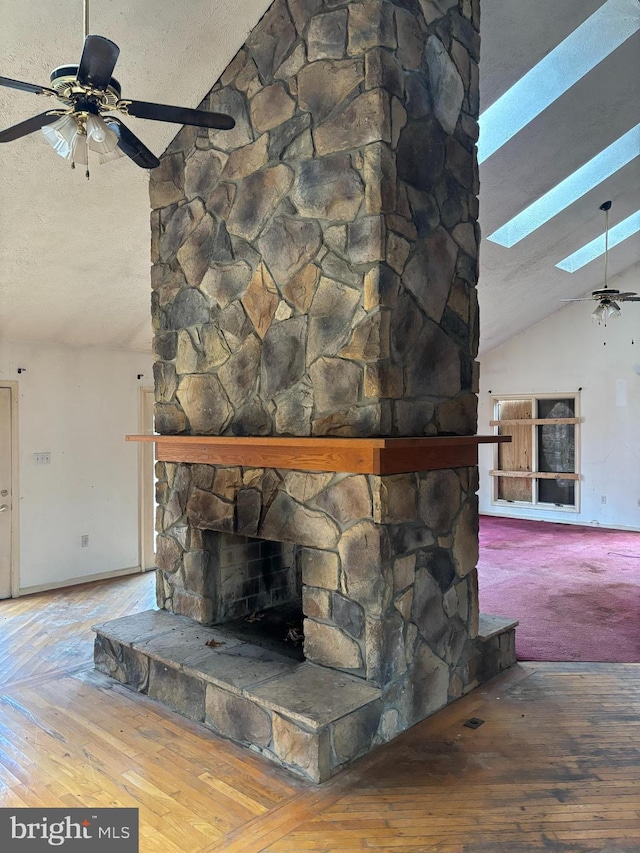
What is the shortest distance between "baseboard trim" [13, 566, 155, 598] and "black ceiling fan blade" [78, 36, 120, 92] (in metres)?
4.65

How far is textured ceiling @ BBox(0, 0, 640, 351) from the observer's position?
3.11 meters

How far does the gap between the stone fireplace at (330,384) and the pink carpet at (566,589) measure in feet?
2.44

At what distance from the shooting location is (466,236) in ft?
11.2

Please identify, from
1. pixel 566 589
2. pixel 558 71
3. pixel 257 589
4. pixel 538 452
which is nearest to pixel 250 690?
pixel 257 589

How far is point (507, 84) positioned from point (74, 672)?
4931 millimetres

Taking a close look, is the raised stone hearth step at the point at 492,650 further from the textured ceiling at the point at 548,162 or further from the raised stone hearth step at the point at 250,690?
the textured ceiling at the point at 548,162

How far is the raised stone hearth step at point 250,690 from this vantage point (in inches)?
99.7

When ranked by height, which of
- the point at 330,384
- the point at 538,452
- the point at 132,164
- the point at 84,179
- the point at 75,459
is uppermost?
the point at 132,164

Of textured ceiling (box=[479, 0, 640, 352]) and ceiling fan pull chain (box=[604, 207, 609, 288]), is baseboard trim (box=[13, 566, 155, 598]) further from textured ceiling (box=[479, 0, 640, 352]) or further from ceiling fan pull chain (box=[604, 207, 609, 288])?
ceiling fan pull chain (box=[604, 207, 609, 288])

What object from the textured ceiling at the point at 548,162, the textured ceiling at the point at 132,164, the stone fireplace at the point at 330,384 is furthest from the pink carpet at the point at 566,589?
the textured ceiling at the point at 132,164

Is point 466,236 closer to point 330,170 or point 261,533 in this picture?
point 330,170

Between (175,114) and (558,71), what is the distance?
336 cm

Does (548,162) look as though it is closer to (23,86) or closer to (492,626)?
(492,626)

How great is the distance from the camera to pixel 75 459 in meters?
5.81
